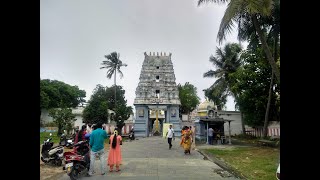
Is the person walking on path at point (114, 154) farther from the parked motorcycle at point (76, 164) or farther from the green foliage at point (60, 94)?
the green foliage at point (60, 94)

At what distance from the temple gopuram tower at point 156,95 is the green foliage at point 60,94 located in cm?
1383

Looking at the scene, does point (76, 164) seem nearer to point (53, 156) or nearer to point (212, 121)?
point (53, 156)

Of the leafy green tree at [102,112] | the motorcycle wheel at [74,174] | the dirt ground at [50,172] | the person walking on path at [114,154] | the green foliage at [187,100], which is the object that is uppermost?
the green foliage at [187,100]

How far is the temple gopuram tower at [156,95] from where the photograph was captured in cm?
4269

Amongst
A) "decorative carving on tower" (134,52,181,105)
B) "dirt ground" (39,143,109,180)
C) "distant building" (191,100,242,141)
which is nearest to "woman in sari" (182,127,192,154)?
"dirt ground" (39,143,109,180)

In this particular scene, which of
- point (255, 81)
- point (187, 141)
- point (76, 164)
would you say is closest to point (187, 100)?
point (255, 81)

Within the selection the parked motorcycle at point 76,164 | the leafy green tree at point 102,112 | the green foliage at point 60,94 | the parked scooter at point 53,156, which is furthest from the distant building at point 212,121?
the green foliage at point 60,94

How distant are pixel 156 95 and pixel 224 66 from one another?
11.3m

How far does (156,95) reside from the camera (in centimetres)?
4456

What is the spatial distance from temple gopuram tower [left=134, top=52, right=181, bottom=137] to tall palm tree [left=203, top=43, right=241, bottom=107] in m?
7.61
